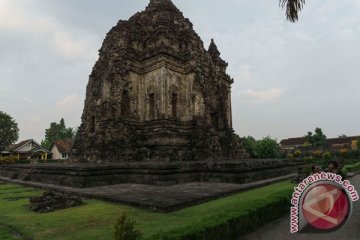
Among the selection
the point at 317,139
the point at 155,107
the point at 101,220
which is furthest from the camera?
the point at 317,139

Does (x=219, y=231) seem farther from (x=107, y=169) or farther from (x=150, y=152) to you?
(x=150, y=152)

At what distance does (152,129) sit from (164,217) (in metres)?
11.3

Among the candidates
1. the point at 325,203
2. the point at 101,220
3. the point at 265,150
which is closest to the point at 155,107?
the point at 101,220

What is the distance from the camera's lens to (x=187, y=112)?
1909cm

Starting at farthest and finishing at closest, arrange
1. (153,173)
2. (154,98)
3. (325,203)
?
(154,98) < (153,173) < (325,203)

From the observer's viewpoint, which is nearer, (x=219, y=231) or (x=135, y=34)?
(x=219, y=231)

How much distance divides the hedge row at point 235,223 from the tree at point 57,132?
79.0 metres

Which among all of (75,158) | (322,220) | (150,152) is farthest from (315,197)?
(75,158)

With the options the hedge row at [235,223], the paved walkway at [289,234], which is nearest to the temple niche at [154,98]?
the hedge row at [235,223]

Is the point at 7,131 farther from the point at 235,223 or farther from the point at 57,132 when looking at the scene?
the point at 235,223

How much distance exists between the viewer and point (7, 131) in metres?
48.2

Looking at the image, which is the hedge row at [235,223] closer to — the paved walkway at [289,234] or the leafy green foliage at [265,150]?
the paved walkway at [289,234]

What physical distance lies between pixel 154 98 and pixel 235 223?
1416 centimetres

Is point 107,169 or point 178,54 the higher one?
point 178,54
